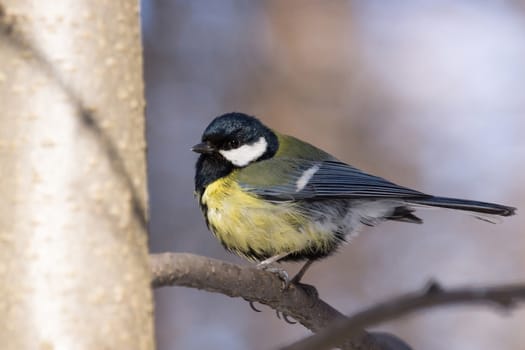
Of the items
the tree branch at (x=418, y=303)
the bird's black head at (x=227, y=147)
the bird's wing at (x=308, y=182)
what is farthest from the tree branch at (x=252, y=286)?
the bird's black head at (x=227, y=147)

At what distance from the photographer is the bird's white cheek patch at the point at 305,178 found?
2359mm

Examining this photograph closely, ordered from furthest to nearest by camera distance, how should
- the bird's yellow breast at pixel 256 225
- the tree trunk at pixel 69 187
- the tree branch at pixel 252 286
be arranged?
the bird's yellow breast at pixel 256 225, the tree branch at pixel 252 286, the tree trunk at pixel 69 187

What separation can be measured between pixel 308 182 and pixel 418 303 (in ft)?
5.46

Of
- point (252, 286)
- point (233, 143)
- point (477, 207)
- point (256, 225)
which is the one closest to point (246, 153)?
point (233, 143)

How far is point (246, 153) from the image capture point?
95.0 inches

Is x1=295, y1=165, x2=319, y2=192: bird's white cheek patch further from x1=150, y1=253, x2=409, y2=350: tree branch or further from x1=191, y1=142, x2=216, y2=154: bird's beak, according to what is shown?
x1=150, y1=253, x2=409, y2=350: tree branch

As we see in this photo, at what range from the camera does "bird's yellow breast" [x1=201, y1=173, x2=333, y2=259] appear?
2182 mm

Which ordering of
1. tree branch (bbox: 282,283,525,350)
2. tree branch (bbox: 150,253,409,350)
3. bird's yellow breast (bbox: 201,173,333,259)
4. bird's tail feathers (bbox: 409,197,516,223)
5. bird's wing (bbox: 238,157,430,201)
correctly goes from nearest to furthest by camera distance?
tree branch (bbox: 282,283,525,350) < tree branch (bbox: 150,253,409,350) < bird's tail feathers (bbox: 409,197,516,223) < bird's yellow breast (bbox: 201,173,333,259) < bird's wing (bbox: 238,157,430,201)

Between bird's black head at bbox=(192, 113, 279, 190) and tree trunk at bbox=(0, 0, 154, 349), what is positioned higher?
tree trunk at bbox=(0, 0, 154, 349)

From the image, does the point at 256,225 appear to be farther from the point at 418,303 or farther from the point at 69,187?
the point at 418,303

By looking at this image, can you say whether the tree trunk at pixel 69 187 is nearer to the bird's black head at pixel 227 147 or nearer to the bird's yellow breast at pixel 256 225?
the bird's yellow breast at pixel 256 225

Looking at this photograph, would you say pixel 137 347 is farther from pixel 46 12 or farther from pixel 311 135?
pixel 311 135

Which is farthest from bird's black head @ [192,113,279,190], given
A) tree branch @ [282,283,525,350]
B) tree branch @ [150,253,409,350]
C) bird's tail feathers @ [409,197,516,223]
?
tree branch @ [282,283,525,350]

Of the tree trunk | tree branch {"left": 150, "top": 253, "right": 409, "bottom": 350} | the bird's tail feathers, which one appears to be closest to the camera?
the tree trunk
